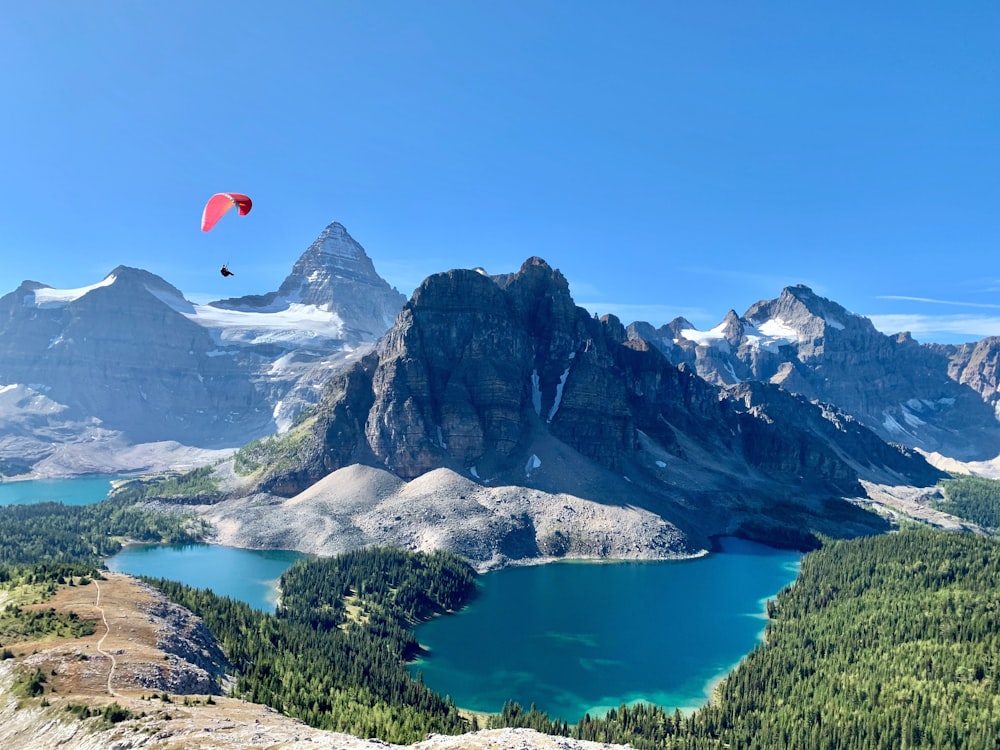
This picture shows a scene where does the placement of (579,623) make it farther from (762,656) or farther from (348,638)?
(348,638)

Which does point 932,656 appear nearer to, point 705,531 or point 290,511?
point 705,531

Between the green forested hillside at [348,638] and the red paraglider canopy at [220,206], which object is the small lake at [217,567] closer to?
the green forested hillside at [348,638]

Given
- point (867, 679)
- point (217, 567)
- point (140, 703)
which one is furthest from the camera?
point (217, 567)

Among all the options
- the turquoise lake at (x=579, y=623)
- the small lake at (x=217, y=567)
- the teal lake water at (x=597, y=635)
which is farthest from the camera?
the small lake at (x=217, y=567)

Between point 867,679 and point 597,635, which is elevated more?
point 867,679

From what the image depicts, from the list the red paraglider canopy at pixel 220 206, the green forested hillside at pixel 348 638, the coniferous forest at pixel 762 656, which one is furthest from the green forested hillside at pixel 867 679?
the red paraglider canopy at pixel 220 206

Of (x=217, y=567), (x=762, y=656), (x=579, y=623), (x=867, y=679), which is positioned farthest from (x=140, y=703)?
(x=217, y=567)
